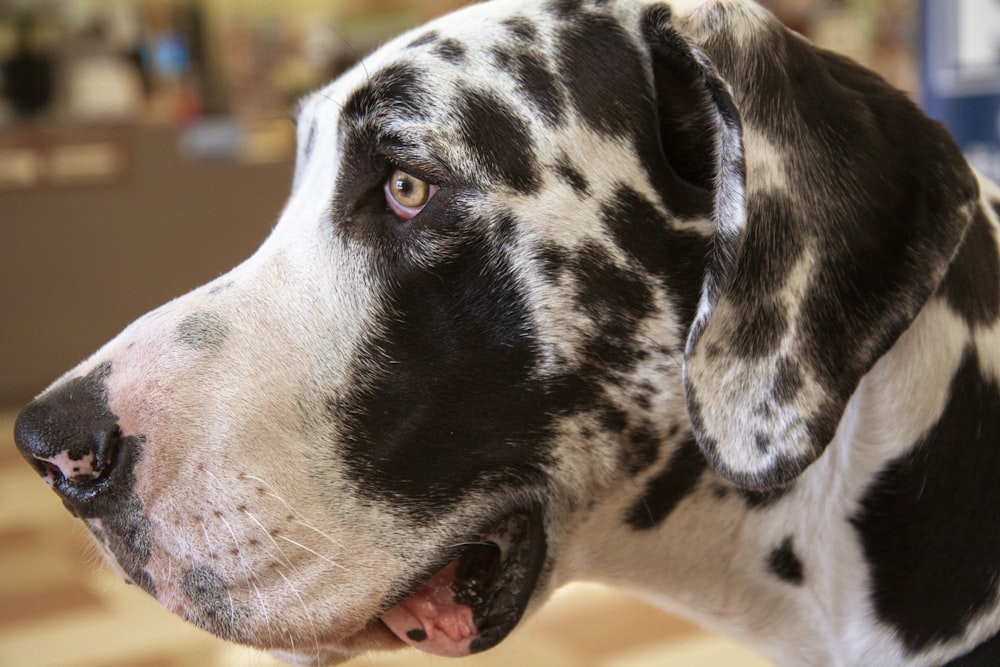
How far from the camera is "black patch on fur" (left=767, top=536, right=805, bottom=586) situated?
1261mm

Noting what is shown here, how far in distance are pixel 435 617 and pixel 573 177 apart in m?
0.56

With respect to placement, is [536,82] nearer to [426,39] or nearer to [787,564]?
[426,39]

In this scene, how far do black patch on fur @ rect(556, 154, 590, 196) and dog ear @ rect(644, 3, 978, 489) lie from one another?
156mm

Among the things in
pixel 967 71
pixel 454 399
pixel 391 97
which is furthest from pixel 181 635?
pixel 967 71

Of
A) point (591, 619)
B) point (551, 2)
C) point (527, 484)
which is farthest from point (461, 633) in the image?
point (591, 619)

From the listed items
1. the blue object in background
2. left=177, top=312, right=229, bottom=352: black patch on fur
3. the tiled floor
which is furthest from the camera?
the tiled floor

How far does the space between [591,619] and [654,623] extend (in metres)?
0.18

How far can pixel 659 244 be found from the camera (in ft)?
3.93

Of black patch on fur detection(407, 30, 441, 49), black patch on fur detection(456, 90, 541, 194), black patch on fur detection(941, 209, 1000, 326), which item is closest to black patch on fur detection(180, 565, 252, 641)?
black patch on fur detection(456, 90, 541, 194)

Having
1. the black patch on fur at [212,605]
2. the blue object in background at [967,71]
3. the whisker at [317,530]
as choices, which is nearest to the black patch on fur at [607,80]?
the whisker at [317,530]

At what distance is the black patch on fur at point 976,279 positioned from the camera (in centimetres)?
118

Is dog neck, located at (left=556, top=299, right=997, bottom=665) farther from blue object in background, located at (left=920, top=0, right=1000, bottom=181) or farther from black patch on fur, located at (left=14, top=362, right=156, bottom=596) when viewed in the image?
blue object in background, located at (left=920, top=0, right=1000, bottom=181)

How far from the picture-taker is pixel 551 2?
1.29 meters

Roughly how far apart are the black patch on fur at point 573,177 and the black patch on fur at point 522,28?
0.54 ft
